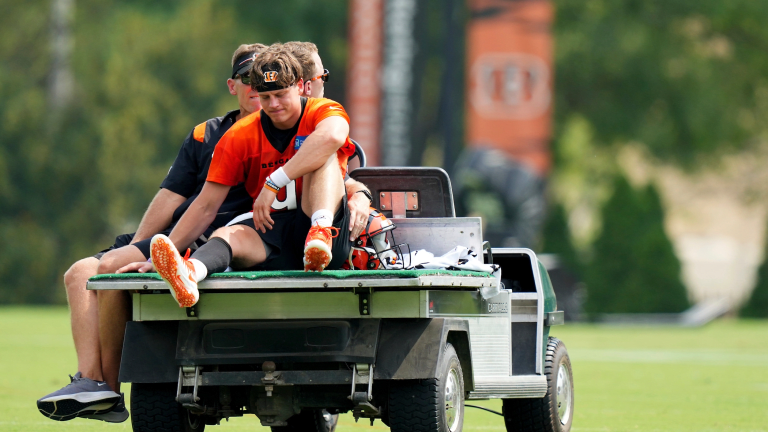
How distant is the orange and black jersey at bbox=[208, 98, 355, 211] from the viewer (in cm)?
713

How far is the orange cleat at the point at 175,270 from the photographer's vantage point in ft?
19.7

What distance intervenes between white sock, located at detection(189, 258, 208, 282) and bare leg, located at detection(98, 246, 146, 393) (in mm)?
862

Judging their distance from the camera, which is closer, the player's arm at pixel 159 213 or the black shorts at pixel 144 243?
the black shorts at pixel 144 243

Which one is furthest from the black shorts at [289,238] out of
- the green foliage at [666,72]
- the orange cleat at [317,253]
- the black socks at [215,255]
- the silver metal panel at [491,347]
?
the green foliage at [666,72]

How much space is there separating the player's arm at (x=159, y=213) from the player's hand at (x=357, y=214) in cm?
131

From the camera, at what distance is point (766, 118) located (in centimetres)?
4178

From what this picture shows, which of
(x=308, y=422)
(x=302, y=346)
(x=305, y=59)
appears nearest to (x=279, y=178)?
(x=302, y=346)

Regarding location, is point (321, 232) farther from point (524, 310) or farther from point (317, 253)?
point (524, 310)

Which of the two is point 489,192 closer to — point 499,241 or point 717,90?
point 499,241

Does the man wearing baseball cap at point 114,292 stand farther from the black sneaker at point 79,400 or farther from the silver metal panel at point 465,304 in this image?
the silver metal panel at point 465,304

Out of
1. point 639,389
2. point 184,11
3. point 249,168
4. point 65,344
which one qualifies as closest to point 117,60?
point 184,11

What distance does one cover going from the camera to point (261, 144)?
23.7 feet

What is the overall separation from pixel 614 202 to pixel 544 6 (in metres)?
5.98

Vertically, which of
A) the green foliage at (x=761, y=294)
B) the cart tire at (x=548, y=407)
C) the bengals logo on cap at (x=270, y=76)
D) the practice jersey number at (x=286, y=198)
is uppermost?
the bengals logo on cap at (x=270, y=76)
